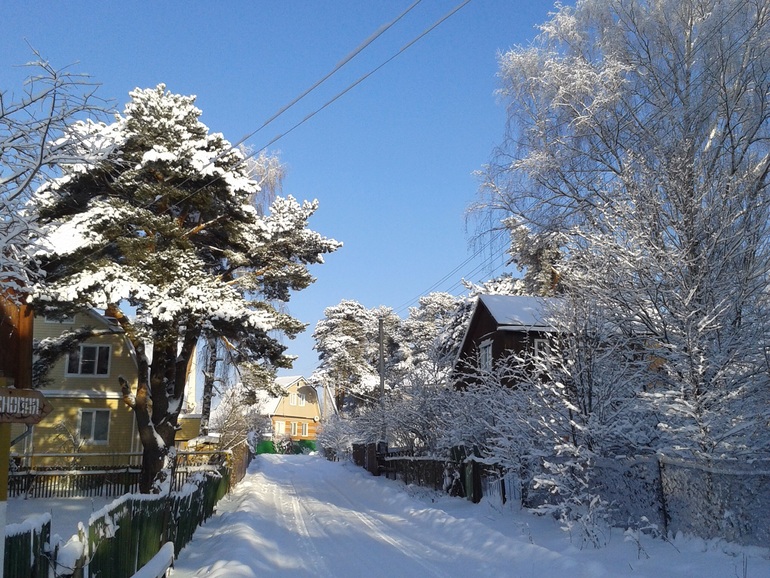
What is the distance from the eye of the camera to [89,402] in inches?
1264

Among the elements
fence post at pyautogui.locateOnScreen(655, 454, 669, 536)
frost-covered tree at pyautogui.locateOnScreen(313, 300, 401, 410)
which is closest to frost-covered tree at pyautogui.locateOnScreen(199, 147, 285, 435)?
fence post at pyautogui.locateOnScreen(655, 454, 669, 536)

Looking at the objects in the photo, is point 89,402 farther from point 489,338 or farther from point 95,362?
point 489,338

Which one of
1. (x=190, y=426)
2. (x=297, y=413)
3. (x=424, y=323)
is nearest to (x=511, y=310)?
(x=190, y=426)

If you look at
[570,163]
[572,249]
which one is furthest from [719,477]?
[570,163]

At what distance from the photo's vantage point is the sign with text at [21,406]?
642 cm

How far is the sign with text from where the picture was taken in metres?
6.42

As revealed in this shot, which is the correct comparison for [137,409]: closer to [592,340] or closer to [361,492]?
[361,492]

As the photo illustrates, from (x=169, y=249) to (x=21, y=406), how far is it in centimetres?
1387

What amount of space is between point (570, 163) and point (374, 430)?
2238 centimetres

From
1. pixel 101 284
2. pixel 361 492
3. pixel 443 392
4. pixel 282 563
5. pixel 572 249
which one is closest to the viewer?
pixel 282 563

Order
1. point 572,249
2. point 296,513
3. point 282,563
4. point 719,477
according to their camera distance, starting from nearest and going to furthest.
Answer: point 719,477
point 282,563
point 572,249
point 296,513

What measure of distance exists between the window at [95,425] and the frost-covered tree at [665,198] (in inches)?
821

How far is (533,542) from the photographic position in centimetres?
1292

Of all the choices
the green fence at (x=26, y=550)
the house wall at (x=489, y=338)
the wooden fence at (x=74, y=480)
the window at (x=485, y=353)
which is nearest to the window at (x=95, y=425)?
the wooden fence at (x=74, y=480)
